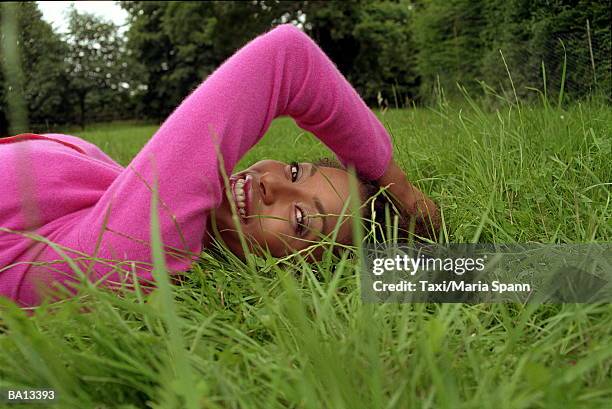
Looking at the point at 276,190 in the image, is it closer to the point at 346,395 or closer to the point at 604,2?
the point at 346,395

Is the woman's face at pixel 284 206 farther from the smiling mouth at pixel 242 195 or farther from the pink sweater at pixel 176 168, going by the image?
the pink sweater at pixel 176 168

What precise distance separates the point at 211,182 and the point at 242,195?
0.22 metres

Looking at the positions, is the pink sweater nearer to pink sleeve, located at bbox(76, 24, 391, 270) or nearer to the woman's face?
pink sleeve, located at bbox(76, 24, 391, 270)

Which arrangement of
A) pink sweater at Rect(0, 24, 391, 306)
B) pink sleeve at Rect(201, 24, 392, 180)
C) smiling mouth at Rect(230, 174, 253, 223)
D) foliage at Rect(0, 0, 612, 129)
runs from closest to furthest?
pink sweater at Rect(0, 24, 391, 306)
pink sleeve at Rect(201, 24, 392, 180)
smiling mouth at Rect(230, 174, 253, 223)
foliage at Rect(0, 0, 612, 129)

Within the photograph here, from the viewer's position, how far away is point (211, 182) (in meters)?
1.20

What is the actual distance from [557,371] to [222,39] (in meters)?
20.9

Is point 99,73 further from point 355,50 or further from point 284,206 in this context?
point 284,206

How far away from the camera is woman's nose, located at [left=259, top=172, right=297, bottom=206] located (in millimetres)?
1442

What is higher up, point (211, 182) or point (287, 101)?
point (287, 101)

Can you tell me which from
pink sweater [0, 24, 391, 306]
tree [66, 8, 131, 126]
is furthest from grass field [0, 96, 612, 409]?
tree [66, 8, 131, 126]

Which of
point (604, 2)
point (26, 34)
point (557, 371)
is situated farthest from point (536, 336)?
point (604, 2)

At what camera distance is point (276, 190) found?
4.76ft

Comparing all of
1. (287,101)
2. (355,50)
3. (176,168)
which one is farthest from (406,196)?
(355,50)

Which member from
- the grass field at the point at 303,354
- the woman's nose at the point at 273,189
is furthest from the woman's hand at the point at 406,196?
the grass field at the point at 303,354
